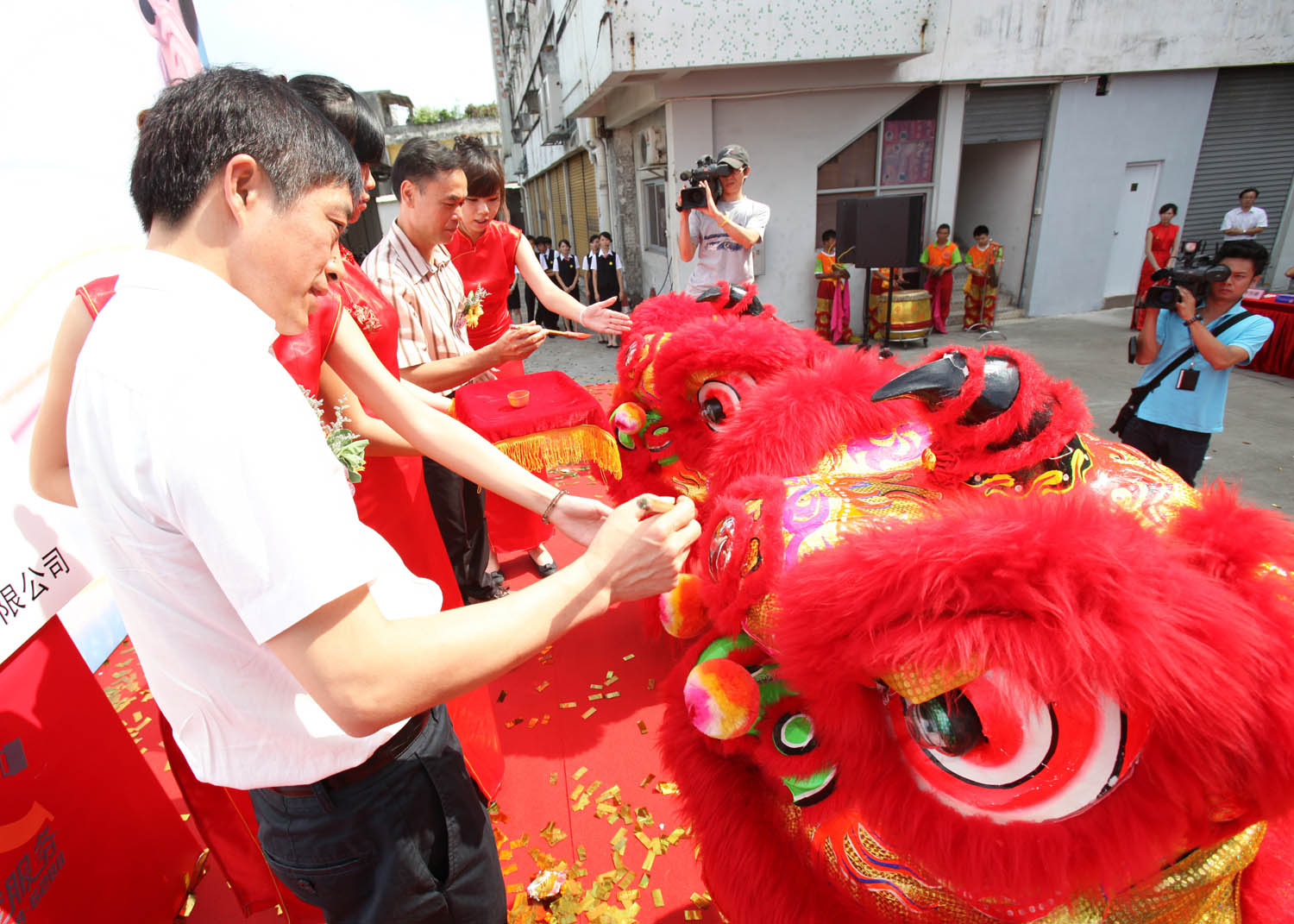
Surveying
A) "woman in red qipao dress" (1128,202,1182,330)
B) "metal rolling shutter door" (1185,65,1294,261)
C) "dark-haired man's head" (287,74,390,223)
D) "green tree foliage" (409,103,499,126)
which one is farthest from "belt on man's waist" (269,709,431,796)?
"green tree foliage" (409,103,499,126)

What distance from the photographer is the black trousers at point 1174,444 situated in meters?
2.99

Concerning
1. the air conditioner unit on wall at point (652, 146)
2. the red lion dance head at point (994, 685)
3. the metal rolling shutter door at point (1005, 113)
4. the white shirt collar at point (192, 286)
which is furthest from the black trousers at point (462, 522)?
the metal rolling shutter door at point (1005, 113)

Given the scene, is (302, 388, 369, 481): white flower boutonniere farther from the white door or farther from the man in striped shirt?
the white door

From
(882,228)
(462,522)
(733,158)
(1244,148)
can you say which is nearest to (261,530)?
(462,522)

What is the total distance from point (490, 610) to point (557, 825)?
1.49 metres

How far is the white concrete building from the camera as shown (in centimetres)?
718

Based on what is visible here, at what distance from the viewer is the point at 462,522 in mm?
2812

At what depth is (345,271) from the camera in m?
1.91

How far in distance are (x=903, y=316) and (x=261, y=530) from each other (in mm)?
8512

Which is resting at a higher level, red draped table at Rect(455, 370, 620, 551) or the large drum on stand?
red draped table at Rect(455, 370, 620, 551)

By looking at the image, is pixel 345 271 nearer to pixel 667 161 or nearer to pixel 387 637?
pixel 387 637

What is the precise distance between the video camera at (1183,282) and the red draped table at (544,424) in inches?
106

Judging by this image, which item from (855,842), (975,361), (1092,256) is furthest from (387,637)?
(1092,256)

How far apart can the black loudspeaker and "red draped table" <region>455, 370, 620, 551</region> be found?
5746mm
